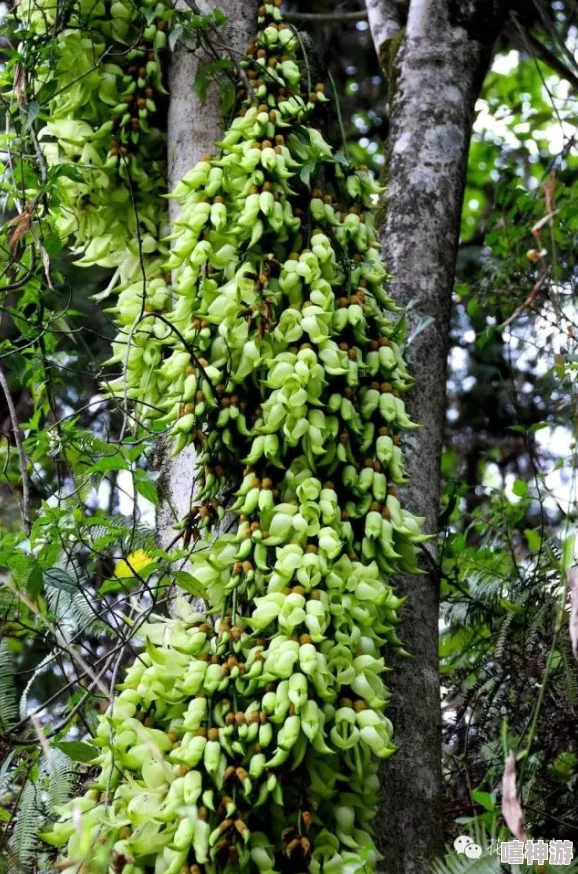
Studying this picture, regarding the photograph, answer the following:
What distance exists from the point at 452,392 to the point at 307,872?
3931 millimetres

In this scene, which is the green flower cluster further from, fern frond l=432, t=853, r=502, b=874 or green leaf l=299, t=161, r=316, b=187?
fern frond l=432, t=853, r=502, b=874

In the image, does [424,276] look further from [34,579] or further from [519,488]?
[34,579]

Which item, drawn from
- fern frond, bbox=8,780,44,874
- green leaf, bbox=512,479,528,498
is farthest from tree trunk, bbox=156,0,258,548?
green leaf, bbox=512,479,528,498

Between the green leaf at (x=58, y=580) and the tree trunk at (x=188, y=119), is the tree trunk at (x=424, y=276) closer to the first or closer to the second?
the tree trunk at (x=188, y=119)

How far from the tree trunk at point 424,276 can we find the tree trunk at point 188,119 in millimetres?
499

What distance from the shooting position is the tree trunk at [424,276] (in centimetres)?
198

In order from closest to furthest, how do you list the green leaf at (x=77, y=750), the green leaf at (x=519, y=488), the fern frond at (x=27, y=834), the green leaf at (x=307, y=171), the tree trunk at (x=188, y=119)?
1. the green leaf at (x=77, y=750)
2. the fern frond at (x=27, y=834)
3. the green leaf at (x=307, y=171)
4. the tree trunk at (x=188, y=119)
5. the green leaf at (x=519, y=488)

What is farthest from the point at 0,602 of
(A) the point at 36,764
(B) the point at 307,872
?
(B) the point at 307,872

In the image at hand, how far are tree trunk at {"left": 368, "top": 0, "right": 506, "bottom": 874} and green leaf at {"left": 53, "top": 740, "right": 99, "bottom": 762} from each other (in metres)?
0.55

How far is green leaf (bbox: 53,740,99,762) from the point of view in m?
1.77

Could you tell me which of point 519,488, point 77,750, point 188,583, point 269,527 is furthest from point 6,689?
point 519,488

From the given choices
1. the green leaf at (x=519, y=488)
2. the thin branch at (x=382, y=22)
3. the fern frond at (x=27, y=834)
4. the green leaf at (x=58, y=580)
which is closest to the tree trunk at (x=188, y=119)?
the green leaf at (x=58, y=580)

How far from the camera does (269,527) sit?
185cm

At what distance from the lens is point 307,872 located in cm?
166
